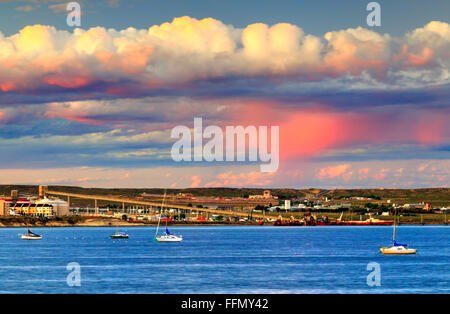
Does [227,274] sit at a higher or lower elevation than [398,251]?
higher

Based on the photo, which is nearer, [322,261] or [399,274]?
Answer: [399,274]

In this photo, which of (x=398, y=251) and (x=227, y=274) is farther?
(x=398, y=251)

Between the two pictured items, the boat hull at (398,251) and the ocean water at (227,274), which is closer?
the ocean water at (227,274)

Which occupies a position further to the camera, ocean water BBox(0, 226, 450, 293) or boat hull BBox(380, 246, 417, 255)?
boat hull BBox(380, 246, 417, 255)
